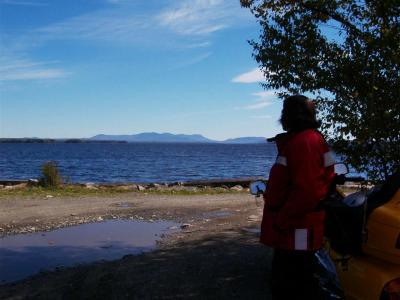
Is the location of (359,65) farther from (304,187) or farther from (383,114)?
(304,187)

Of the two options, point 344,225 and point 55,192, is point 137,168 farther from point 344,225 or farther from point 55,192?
point 344,225

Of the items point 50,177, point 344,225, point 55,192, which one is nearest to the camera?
point 344,225

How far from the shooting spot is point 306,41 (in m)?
6.42

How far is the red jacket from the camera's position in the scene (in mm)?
3541

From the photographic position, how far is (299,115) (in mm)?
3742

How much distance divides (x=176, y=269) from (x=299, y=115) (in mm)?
3774

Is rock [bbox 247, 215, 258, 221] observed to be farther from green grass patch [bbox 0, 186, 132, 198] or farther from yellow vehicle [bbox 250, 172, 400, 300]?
yellow vehicle [bbox 250, 172, 400, 300]

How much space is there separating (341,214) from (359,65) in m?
2.94

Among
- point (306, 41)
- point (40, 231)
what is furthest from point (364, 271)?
point (40, 231)

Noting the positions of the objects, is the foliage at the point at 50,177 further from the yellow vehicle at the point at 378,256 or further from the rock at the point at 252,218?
the yellow vehicle at the point at 378,256

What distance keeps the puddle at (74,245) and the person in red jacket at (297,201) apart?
4.92 m

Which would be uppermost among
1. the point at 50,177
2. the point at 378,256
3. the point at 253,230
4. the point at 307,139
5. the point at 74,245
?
Answer: the point at 307,139

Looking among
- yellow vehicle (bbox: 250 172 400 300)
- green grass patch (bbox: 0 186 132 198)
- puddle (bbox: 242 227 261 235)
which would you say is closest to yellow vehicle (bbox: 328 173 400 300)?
yellow vehicle (bbox: 250 172 400 300)

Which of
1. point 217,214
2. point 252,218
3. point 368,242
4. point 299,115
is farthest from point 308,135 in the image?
point 217,214
